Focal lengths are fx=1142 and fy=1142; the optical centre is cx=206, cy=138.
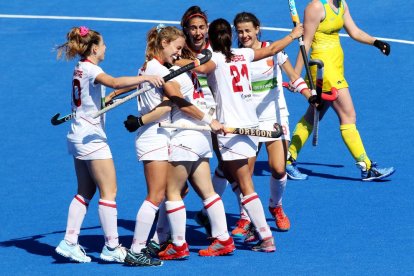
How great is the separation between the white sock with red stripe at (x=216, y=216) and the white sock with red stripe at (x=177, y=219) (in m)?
0.24

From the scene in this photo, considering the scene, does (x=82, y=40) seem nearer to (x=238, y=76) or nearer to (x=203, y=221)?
(x=238, y=76)

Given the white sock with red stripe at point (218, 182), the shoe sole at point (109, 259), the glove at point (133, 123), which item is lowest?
the shoe sole at point (109, 259)

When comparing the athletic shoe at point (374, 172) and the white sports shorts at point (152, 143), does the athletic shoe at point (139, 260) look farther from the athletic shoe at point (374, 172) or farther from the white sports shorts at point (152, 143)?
the athletic shoe at point (374, 172)

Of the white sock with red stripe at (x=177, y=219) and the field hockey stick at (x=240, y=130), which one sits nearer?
the field hockey stick at (x=240, y=130)

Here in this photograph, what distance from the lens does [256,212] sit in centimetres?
1016

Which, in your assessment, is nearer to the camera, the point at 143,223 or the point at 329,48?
the point at 143,223

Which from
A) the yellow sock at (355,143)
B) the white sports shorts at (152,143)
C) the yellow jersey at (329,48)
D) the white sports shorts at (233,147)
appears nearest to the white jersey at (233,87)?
the white sports shorts at (233,147)

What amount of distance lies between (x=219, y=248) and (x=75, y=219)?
1.31 meters

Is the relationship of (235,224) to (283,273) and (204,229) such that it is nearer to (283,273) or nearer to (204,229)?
(204,229)

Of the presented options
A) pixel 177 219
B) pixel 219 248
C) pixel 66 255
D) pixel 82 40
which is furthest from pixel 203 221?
pixel 82 40

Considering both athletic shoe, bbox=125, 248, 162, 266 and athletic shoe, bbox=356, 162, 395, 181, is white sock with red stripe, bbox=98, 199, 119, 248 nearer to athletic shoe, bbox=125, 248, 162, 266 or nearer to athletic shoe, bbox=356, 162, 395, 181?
athletic shoe, bbox=125, 248, 162, 266

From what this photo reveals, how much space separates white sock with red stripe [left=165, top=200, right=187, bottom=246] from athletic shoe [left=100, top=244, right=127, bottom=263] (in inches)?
19.0

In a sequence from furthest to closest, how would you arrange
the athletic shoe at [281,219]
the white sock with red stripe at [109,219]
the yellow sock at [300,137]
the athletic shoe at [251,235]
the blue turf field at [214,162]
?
the yellow sock at [300,137]
the athletic shoe at [281,219]
the athletic shoe at [251,235]
the blue turf field at [214,162]
the white sock with red stripe at [109,219]

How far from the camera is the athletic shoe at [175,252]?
10.1 metres
